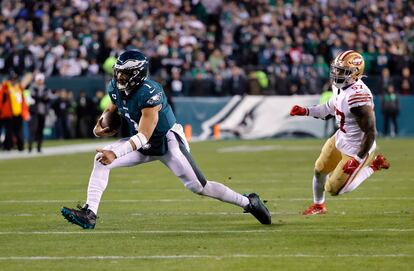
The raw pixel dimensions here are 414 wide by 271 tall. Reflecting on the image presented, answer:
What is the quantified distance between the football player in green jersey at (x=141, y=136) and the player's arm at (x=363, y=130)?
1091 millimetres

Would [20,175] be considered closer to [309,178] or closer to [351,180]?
[309,178]

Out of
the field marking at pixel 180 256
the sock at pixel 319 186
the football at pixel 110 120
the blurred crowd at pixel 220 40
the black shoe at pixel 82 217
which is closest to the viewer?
the field marking at pixel 180 256

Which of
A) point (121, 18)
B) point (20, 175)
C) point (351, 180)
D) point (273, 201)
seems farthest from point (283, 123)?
point (351, 180)

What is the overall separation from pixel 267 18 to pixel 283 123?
3246mm

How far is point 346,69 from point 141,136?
77.7 inches

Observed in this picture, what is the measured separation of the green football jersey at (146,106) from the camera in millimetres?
7953

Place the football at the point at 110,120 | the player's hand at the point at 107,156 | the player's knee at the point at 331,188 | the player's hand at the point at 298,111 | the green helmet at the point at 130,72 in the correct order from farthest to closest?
the player's hand at the point at 298,111 < the player's knee at the point at 331,188 < the football at the point at 110,120 < the green helmet at the point at 130,72 < the player's hand at the point at 107,156

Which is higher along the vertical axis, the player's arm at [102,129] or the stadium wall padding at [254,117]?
the player's arm at [102,129]

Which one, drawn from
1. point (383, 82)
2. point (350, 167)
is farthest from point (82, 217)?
point (383, 82)

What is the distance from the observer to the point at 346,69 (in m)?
8.87

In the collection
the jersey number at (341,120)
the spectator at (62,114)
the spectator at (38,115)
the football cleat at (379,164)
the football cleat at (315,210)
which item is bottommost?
the spectator at (62,114)

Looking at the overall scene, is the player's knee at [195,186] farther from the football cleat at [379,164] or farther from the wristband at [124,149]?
the football cleat at [379,164]

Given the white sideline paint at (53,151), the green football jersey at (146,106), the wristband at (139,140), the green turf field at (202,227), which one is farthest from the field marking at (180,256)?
the white sideline paint at (53,151)

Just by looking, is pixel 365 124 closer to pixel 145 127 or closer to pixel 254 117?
pixel 145 127
